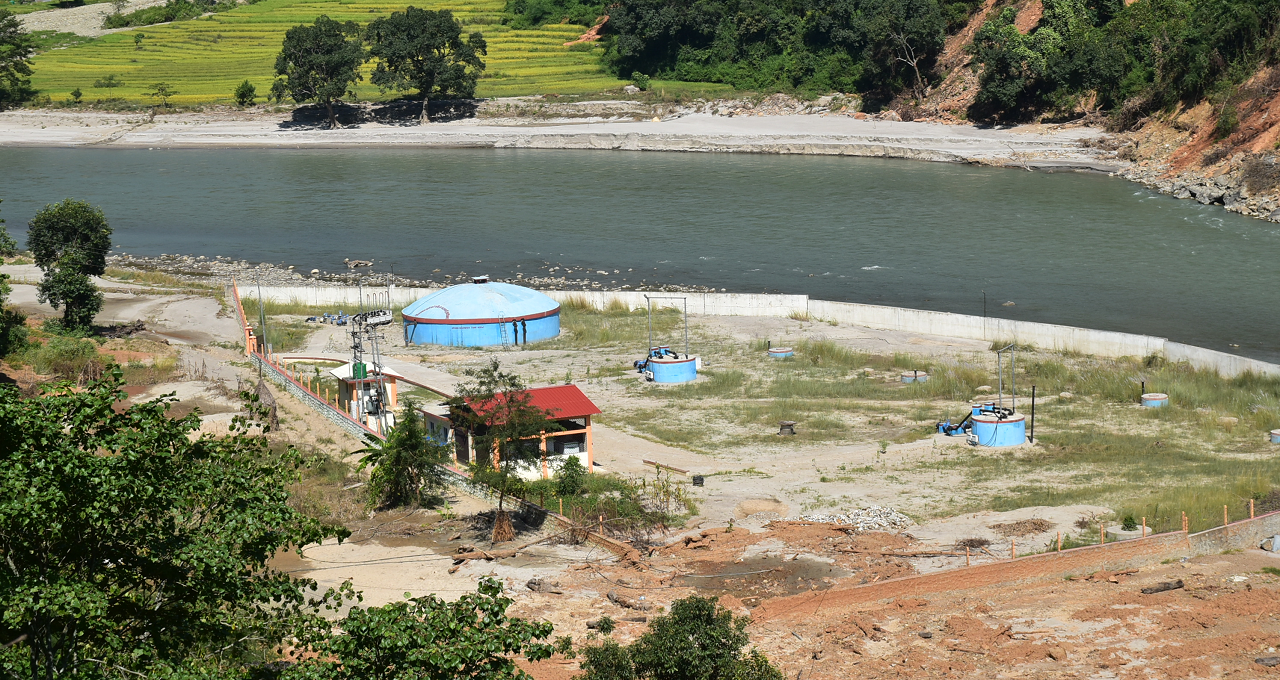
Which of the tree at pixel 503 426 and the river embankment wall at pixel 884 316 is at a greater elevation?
the tree at pixel 503 426

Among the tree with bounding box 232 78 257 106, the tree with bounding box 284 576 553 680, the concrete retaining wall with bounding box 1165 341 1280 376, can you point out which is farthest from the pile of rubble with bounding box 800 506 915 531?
the tree with bounding box 232 78 257 106

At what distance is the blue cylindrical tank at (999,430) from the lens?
35.7 metres

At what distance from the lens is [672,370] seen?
45.0m

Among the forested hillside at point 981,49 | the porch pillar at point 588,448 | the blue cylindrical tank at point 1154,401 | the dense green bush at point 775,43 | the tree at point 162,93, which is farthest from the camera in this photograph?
the tree at point 162,93

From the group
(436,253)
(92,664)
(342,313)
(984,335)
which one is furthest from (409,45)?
(92,664)

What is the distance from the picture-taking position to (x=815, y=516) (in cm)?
3014

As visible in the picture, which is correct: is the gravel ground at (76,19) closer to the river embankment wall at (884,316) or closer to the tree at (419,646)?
the river embankment wall at (884,316)

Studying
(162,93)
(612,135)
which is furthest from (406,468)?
(162,93)

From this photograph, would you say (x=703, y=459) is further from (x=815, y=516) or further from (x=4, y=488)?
(x=4, y=488)

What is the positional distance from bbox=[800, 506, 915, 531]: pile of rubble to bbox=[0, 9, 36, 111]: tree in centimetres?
13211

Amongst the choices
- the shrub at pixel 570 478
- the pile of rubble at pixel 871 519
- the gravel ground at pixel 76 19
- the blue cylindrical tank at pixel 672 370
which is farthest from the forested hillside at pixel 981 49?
the gravel ground at pixel 76 19

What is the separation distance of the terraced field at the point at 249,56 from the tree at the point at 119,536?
11972 centimetres

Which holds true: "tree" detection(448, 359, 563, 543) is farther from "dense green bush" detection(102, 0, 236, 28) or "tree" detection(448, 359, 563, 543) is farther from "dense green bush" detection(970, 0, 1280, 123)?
"dense green bush" detection(102, 0, 236, 28)

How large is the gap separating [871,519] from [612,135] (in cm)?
9626
